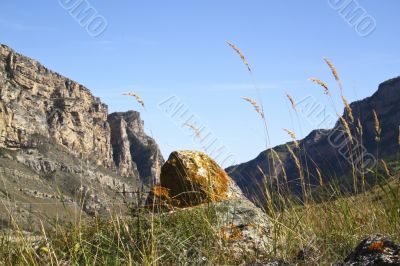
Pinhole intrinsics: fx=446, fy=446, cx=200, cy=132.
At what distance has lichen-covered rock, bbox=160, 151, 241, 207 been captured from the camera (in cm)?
941

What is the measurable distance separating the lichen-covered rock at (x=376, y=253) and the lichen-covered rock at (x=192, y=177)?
5.90 metres

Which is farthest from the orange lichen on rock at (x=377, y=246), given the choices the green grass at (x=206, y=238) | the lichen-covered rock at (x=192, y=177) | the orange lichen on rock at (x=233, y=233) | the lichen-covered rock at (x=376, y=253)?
the lichen-covered rock at (x=192, y=177)

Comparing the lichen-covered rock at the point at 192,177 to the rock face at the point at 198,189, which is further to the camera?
the lichen-covered rock at the point at 192,177

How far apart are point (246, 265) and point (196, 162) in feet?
20.9

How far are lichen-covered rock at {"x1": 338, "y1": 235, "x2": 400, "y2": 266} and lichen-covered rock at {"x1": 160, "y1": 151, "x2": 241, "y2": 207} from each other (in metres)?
5.90

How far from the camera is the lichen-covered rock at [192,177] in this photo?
9406 millimetres

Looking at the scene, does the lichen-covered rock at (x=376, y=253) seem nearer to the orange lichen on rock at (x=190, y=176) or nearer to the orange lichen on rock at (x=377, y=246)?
the orange lichen on rock at (x=377, y=246)

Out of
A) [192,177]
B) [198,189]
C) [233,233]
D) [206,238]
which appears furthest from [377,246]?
[192,177]

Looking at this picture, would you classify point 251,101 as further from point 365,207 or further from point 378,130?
point 365,207

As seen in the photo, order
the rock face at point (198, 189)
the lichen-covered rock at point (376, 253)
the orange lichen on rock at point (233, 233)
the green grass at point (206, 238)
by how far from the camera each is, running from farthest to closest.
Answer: the rock face at point (198, 189), the orange lichen on rock at point (233, 233), the green grass at point (206, 238), the lichen-covered rock at point (376, 253)

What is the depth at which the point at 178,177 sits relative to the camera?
1064 centimetres

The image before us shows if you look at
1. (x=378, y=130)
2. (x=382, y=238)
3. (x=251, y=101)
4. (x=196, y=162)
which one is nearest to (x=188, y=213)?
(x=251, y=101)

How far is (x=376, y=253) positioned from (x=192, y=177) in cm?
693

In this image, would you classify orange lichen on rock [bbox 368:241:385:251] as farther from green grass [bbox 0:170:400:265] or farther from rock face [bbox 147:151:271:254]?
rock face [bbox 147:151:271:254]
